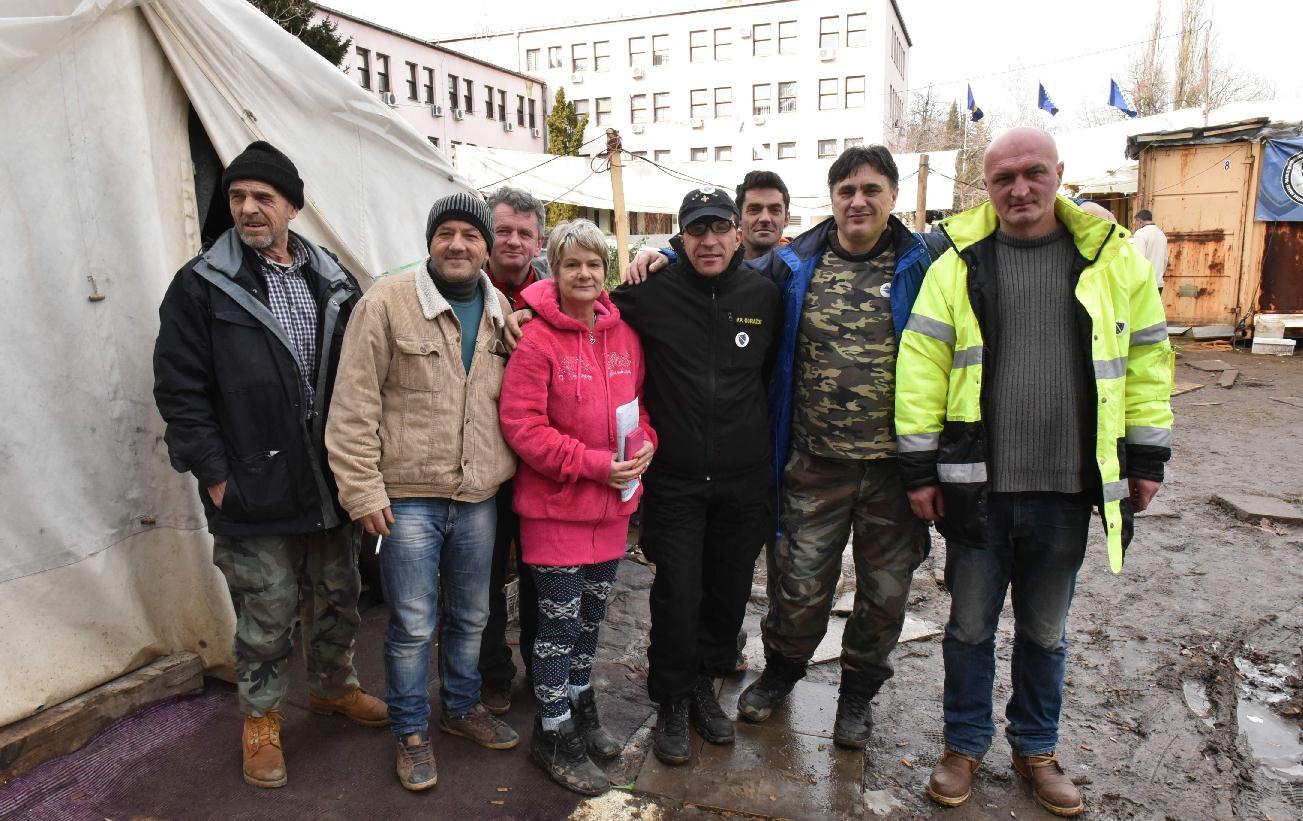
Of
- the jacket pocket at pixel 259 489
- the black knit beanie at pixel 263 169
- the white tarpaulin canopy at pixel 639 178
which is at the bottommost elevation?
the jacket pocket at pixel 259 489

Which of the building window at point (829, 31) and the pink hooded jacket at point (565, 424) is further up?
the building window at point (829, 31)

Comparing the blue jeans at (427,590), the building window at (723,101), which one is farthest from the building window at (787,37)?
the blue jeans at (427,590)

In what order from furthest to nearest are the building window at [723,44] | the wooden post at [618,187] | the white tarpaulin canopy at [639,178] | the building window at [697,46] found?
1. the building window at [697,46]
2. the building window at [723,44]
3. the white tarpaulin canopy at [639,178]
4. the wooden post at [618,187]

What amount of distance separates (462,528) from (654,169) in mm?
13768

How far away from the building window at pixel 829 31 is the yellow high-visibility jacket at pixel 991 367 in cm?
4507

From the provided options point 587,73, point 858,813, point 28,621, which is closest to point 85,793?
point 28,621

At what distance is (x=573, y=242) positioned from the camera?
2.72 meters

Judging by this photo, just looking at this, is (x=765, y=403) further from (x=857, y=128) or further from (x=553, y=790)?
(x=857, y=128)

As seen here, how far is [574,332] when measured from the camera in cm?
278

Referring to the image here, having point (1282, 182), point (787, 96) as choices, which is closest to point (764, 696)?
point (1282, 182)

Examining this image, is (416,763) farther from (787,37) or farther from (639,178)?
(787,37)

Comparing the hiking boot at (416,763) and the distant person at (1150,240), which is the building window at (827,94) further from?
the hiking boot at (416,763)

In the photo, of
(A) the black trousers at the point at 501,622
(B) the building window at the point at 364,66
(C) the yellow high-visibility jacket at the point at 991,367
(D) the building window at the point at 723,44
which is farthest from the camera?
(D) the building window at the point at 723,44

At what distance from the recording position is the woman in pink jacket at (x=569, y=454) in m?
2.72
